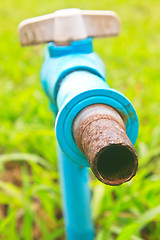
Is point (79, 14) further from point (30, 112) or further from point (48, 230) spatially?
point (30, 112)

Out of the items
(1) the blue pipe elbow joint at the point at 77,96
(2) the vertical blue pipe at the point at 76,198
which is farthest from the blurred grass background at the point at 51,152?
(1) the blue pipe elbow joint at the point at 77,96

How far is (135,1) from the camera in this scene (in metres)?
4.23

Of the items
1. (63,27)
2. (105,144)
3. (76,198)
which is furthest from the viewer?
(76,198)

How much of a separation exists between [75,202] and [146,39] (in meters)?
2.41

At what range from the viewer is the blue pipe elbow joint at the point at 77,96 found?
1.43ft

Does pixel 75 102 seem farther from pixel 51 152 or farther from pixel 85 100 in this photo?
pixel 51 152

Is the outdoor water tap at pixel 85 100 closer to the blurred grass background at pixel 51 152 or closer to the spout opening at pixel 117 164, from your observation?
the spout opening at pixel 117 164

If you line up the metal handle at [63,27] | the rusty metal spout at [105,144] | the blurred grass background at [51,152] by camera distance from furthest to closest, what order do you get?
the blurred grass background at [51,152]
the metal handle at [63,27]
the rusty metal spout at [105,144]

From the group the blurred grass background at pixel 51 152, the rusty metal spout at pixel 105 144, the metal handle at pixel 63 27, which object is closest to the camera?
the rusty metal spout at pixel 105 144

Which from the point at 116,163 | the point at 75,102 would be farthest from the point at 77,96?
the point at 116,163

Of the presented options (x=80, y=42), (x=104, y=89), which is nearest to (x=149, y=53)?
(x=80, y=42)

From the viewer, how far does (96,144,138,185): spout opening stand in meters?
0.39

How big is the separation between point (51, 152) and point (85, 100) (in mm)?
775

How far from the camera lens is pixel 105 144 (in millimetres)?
367
